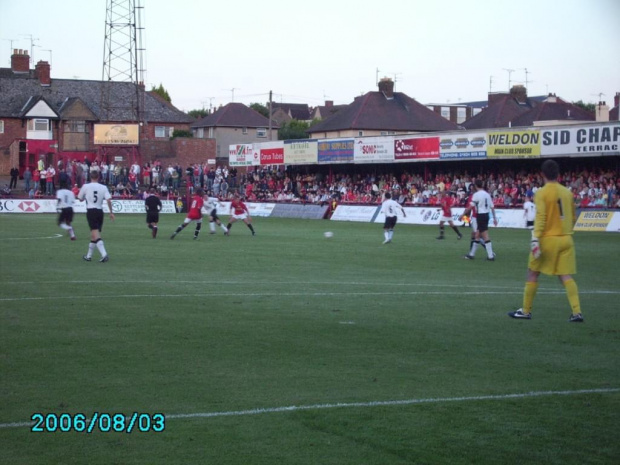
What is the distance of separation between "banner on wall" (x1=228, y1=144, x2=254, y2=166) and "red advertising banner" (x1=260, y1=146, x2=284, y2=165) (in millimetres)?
1663

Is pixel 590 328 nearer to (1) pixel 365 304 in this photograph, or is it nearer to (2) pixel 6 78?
(1) pixel 365 304

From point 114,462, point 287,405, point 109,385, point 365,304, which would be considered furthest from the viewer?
point 365,304

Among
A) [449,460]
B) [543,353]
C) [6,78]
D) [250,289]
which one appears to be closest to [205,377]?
[449,460]

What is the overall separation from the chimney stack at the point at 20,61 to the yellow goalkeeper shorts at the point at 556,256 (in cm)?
8447

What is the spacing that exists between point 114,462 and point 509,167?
46.5 meters

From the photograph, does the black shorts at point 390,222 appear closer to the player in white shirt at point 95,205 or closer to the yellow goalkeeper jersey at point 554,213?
the player in white shirt at point 95,205

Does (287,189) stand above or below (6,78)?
below

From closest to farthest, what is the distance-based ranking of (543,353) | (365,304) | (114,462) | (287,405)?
(114,462) < (287,405) < (543,353) < (365,304)

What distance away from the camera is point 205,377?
8.86 meters

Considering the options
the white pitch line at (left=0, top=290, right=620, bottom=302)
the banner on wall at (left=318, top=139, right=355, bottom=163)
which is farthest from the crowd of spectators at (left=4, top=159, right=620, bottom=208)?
the white pitch line at (left=0, top=290, right=620, bottom=302)

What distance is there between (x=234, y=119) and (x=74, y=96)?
78.6ft

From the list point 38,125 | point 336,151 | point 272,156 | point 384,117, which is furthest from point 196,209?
point 38,125

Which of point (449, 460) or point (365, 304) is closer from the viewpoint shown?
point (449, 460)

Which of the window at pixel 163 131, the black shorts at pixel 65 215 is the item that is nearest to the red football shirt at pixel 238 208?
the black shorts at pixel 65 215
